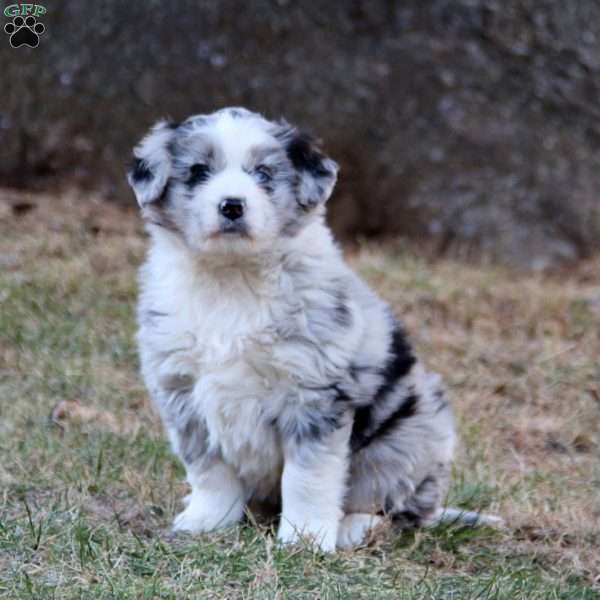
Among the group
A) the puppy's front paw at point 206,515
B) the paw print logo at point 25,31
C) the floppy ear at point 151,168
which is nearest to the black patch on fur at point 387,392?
the puppy's front paw at point 206,515

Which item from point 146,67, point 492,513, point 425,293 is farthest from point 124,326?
point 492,513

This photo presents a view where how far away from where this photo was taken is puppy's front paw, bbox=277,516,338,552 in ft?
14.3

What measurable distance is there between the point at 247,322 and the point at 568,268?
18.7 feet

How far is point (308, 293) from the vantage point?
4.56 meters

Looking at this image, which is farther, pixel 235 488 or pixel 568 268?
pixel 568 268

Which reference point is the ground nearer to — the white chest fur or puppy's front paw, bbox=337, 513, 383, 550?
puppy's front paw, bbox=337, 513, 383, 550

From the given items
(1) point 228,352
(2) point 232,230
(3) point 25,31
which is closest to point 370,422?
(1) point 228,352

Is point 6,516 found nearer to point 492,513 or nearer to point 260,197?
point 260,197

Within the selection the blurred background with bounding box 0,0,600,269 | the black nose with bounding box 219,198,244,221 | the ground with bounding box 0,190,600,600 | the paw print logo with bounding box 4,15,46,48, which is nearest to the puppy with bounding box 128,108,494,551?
A: the black nose with bounding box 219,198,244,221

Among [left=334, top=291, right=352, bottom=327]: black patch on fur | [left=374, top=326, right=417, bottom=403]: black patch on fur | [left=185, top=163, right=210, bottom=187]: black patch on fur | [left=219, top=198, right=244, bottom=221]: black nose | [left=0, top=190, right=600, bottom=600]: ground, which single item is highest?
[left=185, top=163, right=210, bottom=187]: black patch on fur

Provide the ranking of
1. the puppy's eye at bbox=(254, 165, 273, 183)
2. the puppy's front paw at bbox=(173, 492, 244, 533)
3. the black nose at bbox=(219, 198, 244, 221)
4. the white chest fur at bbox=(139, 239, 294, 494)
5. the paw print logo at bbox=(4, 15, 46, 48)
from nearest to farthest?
1. the black nose at bbox=(219, 198, 244, 221)
2. the white chest fur at bbox=(139, 239, 294, 494)
3. the puppy's eye at bbox=(254, 165, 273, 183)
4. the puppy's front paw at bbox=(173, 492, 244, 533)
5. the paw print logo at bbox=(4, 15, 46, 48)

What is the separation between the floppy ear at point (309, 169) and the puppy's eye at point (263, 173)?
12 cm

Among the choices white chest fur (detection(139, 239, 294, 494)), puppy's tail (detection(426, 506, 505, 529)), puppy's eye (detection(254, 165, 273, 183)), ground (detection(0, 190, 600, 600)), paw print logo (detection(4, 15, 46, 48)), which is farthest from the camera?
paw print logo (detection(4, 15, 46, 48))

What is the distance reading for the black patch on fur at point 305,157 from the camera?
466 cm
